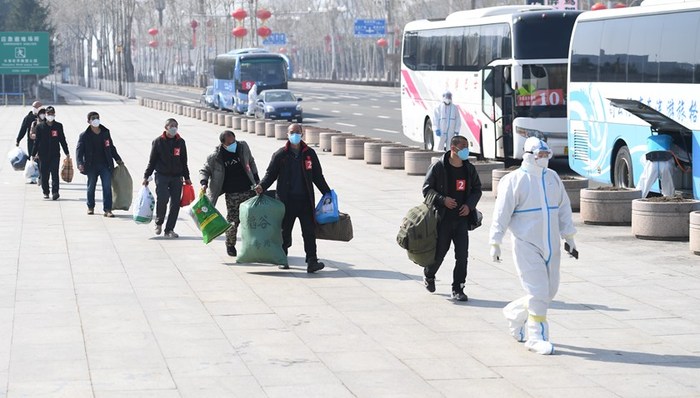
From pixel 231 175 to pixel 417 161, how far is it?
12.0 m

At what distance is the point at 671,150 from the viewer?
61.9ft

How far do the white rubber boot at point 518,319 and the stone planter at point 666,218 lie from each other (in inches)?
253

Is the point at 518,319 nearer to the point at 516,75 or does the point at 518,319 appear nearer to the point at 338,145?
the point at 516,75

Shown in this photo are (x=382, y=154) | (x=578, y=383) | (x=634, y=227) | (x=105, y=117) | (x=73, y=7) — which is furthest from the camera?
(x=73, y=7)

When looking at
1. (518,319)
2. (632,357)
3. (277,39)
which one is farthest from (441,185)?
(277,39)

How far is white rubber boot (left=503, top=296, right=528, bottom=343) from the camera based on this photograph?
1055cm

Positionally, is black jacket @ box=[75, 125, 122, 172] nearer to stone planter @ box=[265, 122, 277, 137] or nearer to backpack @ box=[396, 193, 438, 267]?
backpack @ box=[396, 193, 438, 267]

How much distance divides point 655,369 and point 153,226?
35.0 ft

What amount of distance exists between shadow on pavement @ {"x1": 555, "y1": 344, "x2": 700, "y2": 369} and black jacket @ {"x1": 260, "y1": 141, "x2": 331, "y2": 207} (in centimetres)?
473

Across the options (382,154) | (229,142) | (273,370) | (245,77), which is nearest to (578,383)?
(273,370)

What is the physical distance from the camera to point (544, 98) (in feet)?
87.7

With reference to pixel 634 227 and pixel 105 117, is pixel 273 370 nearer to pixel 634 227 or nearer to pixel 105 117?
pixel 634 227

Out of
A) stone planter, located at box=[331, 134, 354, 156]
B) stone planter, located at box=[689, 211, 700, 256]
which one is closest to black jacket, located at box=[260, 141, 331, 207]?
stone planter, located at box=[689, 211, 700, 256]

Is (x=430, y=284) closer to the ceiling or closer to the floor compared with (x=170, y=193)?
closer to the floor
